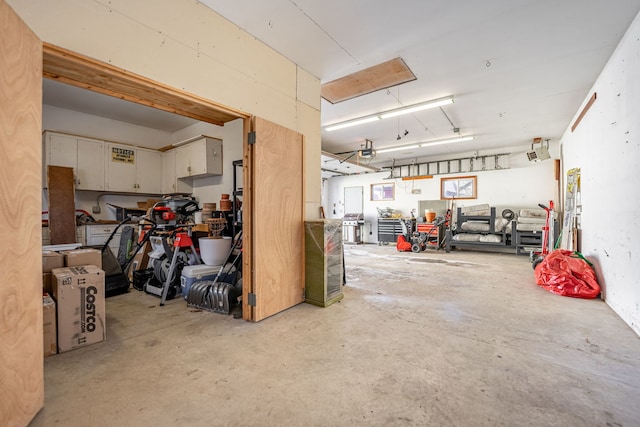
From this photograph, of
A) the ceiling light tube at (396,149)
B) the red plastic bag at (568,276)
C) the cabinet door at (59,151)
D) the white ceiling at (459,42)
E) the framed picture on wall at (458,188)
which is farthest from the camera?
the framed picture on wall at (458,188)

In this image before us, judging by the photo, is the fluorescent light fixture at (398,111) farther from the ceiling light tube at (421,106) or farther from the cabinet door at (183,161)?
the cabinet door at (183,161)

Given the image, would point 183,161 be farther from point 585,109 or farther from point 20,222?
point 585,109

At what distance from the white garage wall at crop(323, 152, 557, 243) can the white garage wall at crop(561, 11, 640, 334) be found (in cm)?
389

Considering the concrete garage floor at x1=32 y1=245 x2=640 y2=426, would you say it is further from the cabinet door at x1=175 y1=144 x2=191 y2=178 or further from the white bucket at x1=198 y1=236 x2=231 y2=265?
the cabinet door at x1=175 y1=144 x2=191 y2=178

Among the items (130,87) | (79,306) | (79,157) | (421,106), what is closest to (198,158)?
→ (79,157)

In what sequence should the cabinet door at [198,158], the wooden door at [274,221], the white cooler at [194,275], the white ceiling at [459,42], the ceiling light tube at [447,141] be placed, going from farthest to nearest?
the ceiling light tube at [447,141]
the cabinet door at [198,158]
the white cooler at [194,275]
the wooden door at [274,221]
the white ceiling at [459,42]

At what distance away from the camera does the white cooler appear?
330 centimetres

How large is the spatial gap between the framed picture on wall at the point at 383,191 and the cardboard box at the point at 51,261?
9.03 m

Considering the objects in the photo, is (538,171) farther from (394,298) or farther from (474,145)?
(394,298)

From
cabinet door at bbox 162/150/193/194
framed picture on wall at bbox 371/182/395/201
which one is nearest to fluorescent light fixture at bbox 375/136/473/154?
framed picture on wall at bbox 371/182/395/201

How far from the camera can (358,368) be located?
193 centimetres

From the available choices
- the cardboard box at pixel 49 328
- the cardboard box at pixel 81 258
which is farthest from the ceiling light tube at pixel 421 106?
the cardboard box at pixel 49 328

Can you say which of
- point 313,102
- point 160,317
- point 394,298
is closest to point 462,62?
point 313,102

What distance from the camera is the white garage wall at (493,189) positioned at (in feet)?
24.4
